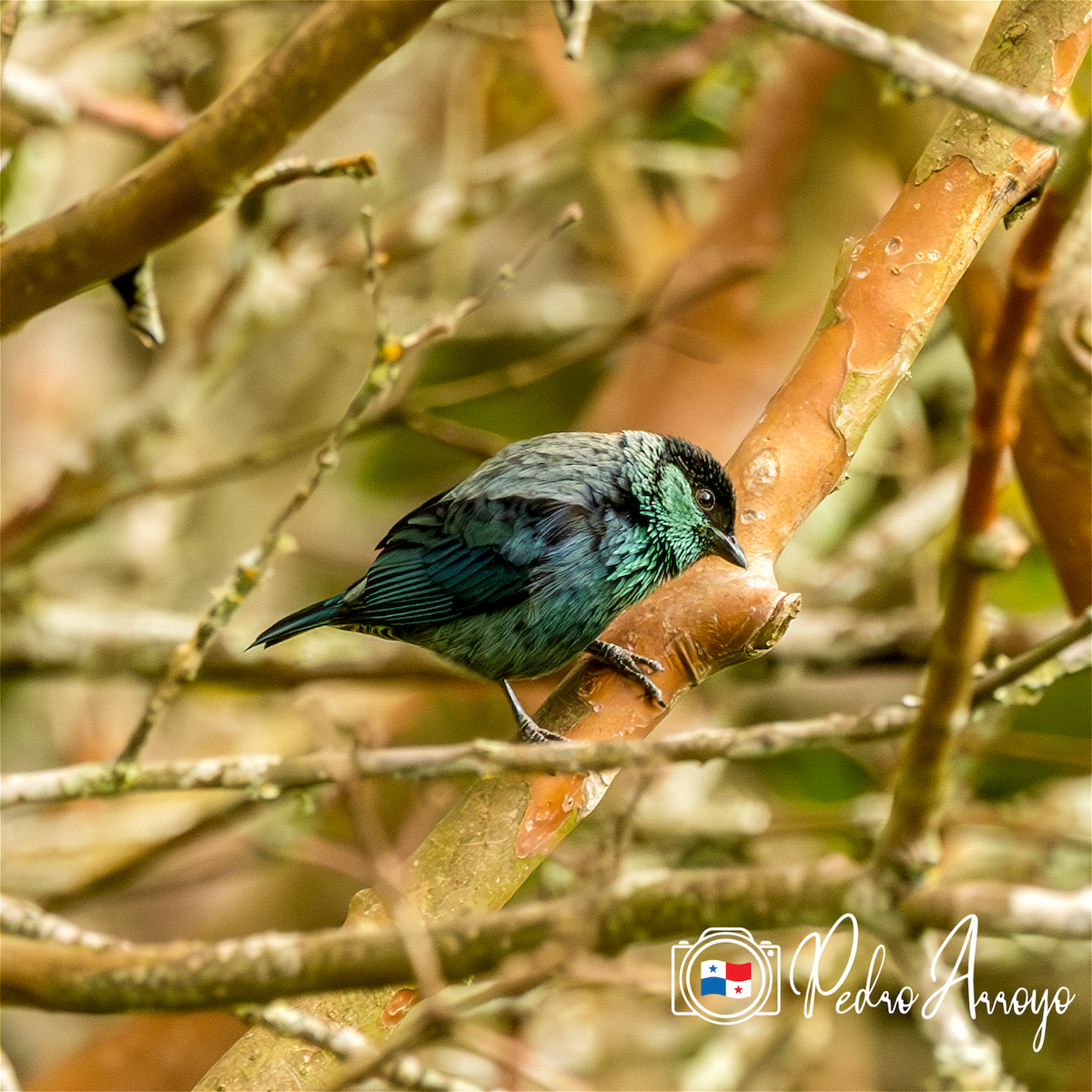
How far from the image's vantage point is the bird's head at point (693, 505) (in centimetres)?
301

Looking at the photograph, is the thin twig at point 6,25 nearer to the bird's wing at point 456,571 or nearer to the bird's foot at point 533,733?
the bird's wing at point 456,571

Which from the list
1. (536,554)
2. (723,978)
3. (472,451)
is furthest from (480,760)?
(472,451)

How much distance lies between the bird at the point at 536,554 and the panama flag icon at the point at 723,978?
97 cm

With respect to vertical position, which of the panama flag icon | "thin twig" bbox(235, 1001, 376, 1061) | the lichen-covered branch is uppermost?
the lichen-covered branch

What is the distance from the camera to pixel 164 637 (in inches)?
190

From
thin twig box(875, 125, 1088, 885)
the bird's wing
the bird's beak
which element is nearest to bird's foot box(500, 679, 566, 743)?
the bird's wing

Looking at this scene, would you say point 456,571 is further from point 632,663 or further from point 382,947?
point 382,947

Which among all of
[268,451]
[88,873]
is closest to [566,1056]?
[88,873]

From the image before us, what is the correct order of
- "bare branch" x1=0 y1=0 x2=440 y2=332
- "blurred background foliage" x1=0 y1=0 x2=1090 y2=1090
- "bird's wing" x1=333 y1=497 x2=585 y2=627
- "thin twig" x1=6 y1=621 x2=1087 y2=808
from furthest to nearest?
"blurred background foliage" x1=0 y1=0 x2=1090 y2=1090 → "bird's wing" x1=333 y1=497 x2=585 y2=627 → "bare branch" x1=0 y1=0 x2=440 y2=332 → "thin twig" x1=6 y1=621 x2=1087 y2=808

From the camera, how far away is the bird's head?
301 centimetres

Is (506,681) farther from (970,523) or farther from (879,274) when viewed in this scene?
(970,523)

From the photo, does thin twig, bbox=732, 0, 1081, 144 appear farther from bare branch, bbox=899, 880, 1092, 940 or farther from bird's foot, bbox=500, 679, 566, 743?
bird's foot, bbox=500, 679, 566, 743

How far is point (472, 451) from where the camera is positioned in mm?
4469

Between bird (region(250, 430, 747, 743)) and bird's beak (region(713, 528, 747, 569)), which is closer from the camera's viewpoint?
bird's beak (region(713, 528, 747, 569))
